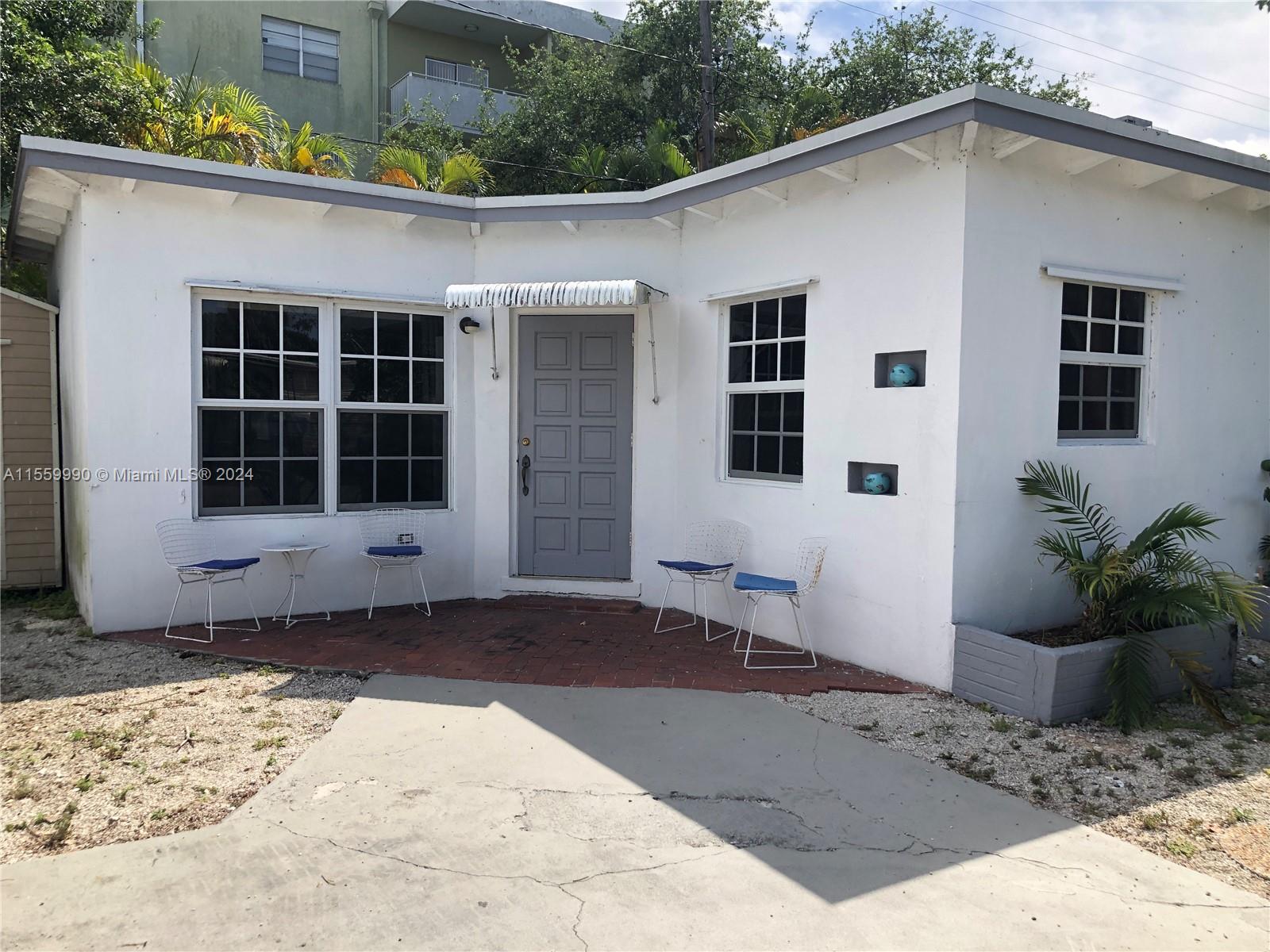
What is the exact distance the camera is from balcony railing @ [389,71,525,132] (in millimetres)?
16859

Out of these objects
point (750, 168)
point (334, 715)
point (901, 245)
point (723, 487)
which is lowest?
point (334, 715)

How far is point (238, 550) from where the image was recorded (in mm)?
6695

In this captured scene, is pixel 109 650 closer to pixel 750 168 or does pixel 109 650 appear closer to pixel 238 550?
pixel 238 550

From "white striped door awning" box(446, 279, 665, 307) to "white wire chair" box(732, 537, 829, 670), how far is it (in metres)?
2.21

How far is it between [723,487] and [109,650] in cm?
450

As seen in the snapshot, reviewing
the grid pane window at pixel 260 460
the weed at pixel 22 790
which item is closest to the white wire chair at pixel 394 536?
the grid pane window at pixel 260 460

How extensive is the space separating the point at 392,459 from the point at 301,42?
1351cm

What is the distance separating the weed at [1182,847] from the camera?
3323 mm

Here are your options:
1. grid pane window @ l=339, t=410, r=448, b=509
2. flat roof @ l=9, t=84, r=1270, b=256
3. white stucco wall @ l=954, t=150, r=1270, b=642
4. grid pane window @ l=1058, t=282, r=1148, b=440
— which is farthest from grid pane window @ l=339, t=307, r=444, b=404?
grid pane window @ l=1058, t=282, r=1148, b=440

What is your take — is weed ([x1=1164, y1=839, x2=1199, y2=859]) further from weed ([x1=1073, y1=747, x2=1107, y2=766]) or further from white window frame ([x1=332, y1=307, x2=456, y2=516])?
white window frame ([x1=332, y1=307, x2=456, y2=516])

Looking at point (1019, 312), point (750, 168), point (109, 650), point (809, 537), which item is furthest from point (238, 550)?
point (1019, 312)

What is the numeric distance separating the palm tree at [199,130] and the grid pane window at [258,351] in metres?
3.21

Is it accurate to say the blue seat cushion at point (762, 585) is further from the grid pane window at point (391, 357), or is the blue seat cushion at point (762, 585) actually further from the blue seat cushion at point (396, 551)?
the grid pane window at point (391, 357)

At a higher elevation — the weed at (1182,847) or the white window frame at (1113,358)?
the white window frame at (1113,358)
